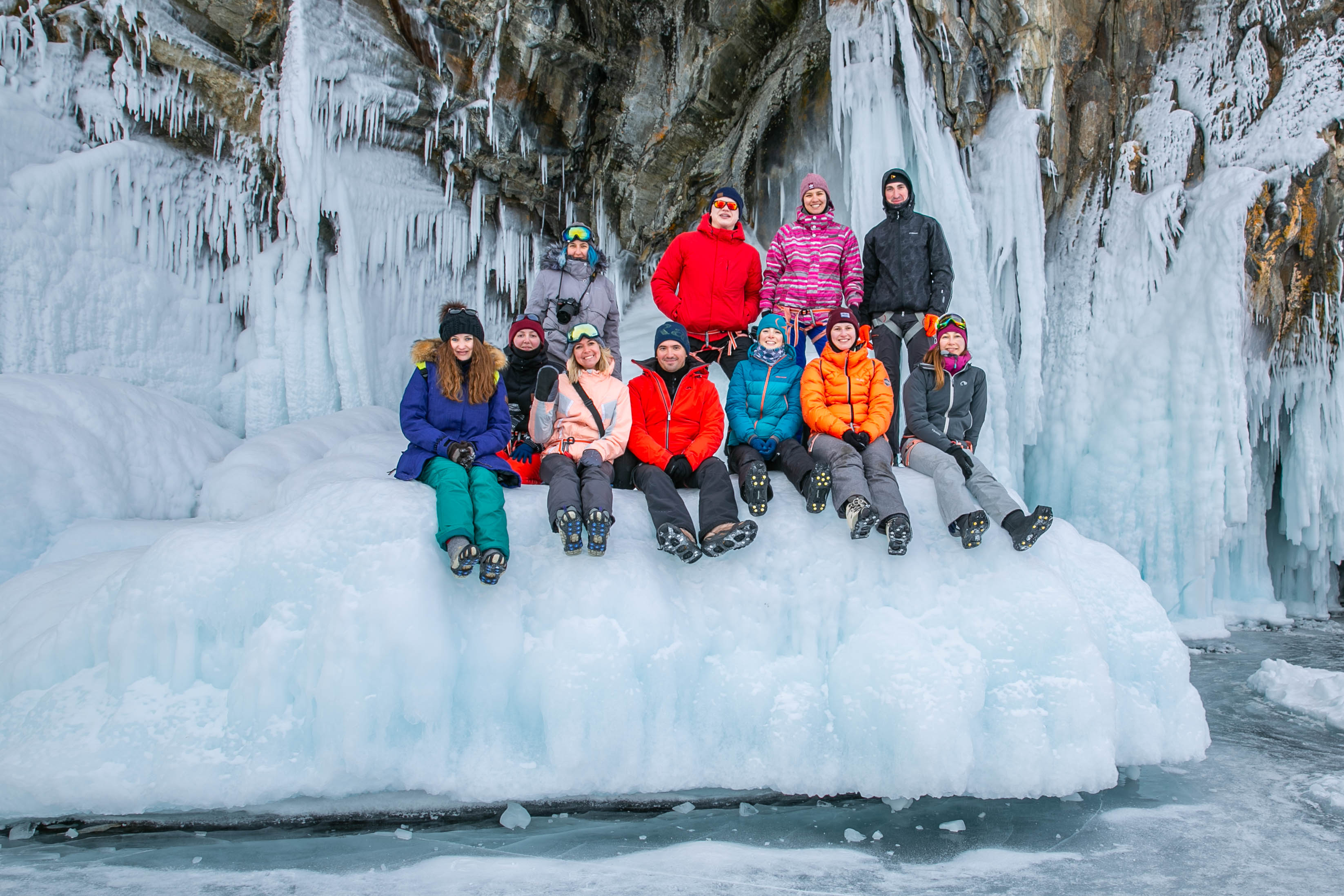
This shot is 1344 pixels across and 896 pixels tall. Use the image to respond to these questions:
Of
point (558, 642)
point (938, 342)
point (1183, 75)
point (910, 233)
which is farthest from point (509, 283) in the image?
point (1183, 75)

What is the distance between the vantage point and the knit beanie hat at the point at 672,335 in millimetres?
4543

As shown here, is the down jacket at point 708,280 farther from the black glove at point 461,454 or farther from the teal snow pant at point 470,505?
the teal snow pant at point 470,505

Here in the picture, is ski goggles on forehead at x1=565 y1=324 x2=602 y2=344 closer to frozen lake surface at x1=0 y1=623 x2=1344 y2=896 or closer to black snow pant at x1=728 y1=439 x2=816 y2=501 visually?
black snow pant at x1=728 y1=439 x2=816 y2=501

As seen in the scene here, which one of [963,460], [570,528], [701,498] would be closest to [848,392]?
[963,460]

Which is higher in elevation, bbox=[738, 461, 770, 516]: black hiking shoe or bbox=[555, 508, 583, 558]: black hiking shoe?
bbox=[738, 461, 770, 516]: black hiking shoe

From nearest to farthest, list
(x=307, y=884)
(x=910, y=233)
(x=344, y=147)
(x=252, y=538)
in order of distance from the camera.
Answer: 1. (x=307, y=884)
2. (x=252, y=538)
3. (x=910, y=233)
4. (x=344, y=147)

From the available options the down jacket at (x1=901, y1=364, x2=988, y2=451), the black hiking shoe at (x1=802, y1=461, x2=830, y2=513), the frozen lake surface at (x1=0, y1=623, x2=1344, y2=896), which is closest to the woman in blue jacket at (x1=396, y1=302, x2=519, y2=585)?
the frozen lake surface at (x1=0, y1=623, x2=1344, y2=896)

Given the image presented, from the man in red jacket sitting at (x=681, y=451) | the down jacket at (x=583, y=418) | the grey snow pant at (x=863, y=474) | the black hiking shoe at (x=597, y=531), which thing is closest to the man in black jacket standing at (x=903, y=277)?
the grey snow pant at (x=863, y=474)

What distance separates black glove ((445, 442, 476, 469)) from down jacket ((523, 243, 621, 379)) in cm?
198

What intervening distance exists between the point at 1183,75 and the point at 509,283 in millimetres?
8596

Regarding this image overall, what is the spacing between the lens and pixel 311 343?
8.48 meters

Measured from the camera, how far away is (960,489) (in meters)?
4.20

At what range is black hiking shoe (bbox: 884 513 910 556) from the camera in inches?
151

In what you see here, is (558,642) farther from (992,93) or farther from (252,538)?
(992,93)
